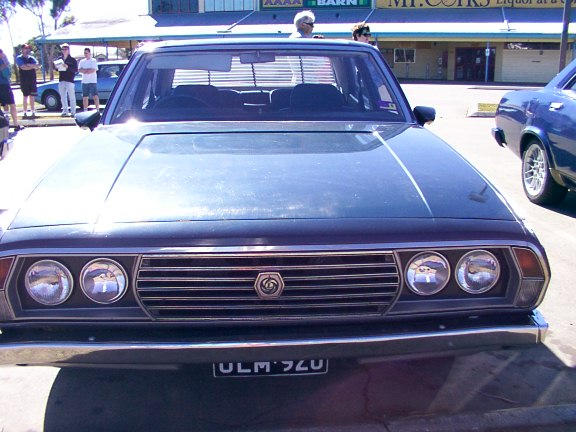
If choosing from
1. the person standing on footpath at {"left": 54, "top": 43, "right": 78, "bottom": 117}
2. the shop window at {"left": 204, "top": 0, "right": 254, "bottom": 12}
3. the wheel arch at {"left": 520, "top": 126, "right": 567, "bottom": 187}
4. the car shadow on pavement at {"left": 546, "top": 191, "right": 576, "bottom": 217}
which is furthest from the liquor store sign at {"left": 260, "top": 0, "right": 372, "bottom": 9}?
the wheel arch at {"left": 520, "top": 126, "right": 567, "bottom": 187}

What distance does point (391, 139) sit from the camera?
3.33 metres

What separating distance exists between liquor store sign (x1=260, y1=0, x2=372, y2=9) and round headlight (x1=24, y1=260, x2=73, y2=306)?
43.5 m

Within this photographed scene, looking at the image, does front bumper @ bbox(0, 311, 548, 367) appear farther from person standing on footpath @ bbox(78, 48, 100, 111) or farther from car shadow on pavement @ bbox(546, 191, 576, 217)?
person standing on footpath @ bbox(78, 48, 100, 111)

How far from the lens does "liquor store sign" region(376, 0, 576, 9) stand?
4053 cm

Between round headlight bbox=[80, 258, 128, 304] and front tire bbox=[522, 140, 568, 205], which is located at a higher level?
round headlight bbox=[80, 258, 128, 304]

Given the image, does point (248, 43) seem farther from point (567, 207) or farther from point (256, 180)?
point (567, 207)

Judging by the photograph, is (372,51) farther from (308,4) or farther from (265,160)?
(308,4)

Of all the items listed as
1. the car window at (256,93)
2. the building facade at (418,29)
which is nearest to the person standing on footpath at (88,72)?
the car window at (256,93)

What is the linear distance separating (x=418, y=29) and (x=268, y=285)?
130 ft

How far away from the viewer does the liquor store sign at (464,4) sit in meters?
40.5

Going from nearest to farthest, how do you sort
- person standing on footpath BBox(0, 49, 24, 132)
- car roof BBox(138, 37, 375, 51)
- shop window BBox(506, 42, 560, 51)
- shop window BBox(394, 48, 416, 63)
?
1. car roof BBox(138, 37, 375, 51)
2. person standing on footpath BBox(0, 49, 24, 132)
3. shop window BBox(506, 42, 560, 51)
4. shop window BBox(394, 48, 416, 63)

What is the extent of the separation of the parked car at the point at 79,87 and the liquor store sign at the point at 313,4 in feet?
89.6

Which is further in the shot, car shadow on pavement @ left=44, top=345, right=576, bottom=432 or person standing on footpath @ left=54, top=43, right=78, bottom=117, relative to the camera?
person standing on footpath @ left=54, top=43, right=78, bottom=117

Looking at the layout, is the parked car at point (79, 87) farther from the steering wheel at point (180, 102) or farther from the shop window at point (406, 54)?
the shop window at point (406, 54)
